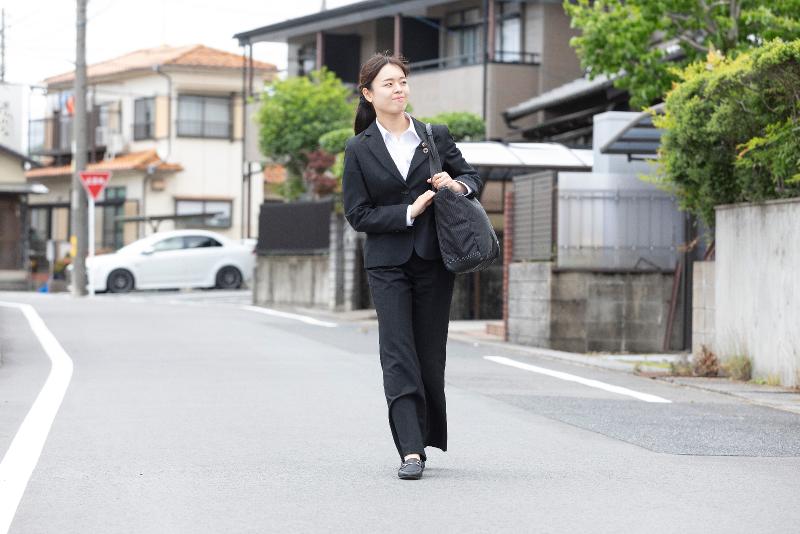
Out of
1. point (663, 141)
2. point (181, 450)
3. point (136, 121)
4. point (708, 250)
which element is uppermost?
point (136, 121)

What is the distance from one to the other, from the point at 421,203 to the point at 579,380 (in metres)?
6.91

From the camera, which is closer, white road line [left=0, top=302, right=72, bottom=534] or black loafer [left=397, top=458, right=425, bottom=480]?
white road line [left=0, top=302, right=72, bottom=534]

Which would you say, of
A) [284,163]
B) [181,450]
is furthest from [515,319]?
[284,163]

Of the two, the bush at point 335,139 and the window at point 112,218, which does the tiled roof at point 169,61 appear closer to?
the window at point 112,218

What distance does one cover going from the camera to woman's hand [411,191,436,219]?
6883 millimetres

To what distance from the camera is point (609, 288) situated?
59.7 feet

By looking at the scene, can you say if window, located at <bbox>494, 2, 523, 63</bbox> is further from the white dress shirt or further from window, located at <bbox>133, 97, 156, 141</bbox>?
the white dress shirt

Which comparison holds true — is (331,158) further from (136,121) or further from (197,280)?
(136,121)

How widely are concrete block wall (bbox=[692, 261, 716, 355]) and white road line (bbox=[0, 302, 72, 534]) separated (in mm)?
6146

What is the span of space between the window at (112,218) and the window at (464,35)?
19.2 m

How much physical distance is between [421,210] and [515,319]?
12.6 meters

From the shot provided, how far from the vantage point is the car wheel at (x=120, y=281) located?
3722cm

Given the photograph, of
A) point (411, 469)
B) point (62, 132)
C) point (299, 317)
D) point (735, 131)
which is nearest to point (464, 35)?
point (299, 317)

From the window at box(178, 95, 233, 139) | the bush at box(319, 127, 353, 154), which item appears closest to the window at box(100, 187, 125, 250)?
the window at box(178, 95, 233, 139)
